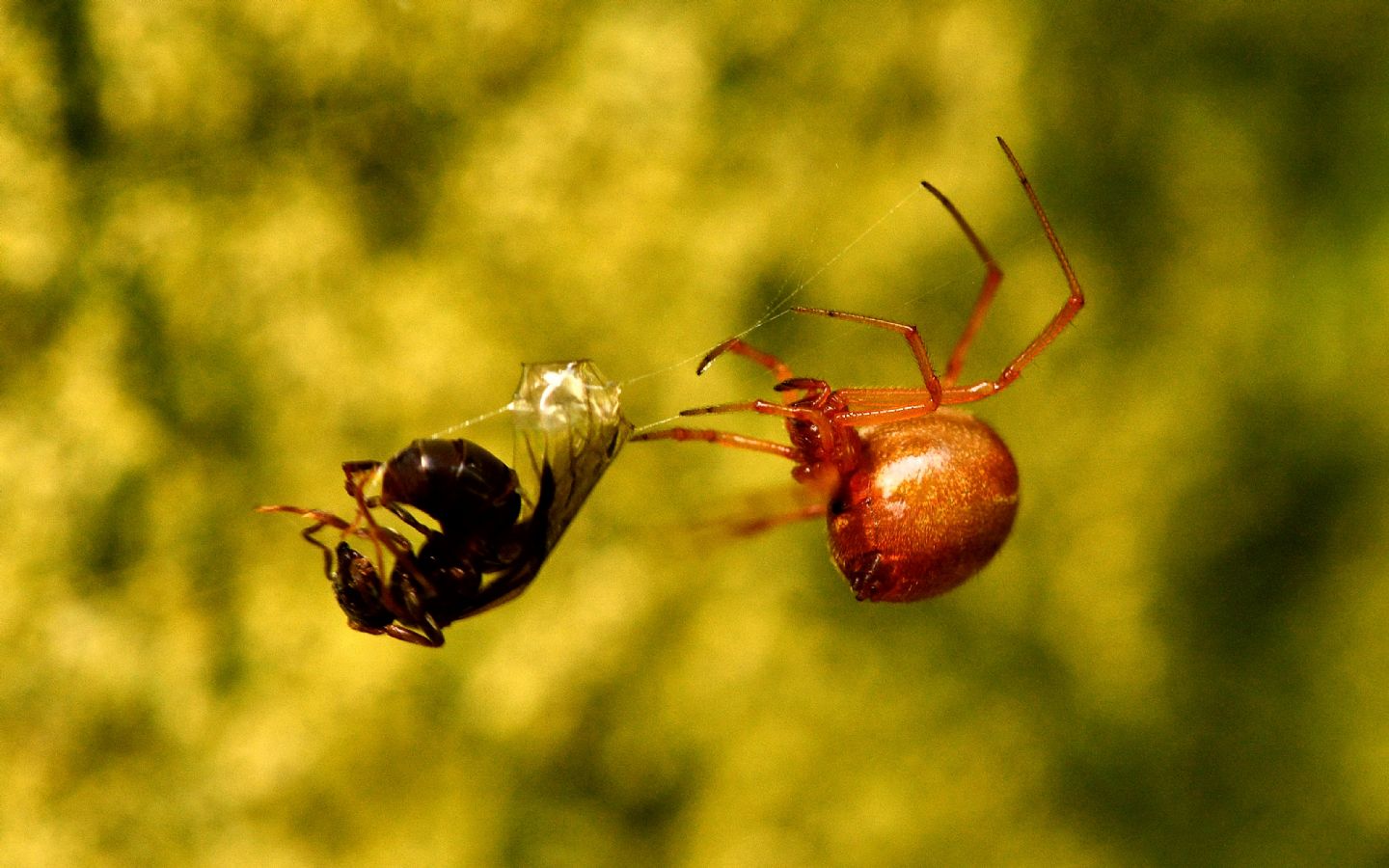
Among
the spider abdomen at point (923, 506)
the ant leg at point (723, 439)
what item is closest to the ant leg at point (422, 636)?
the ant leg at point (723, 439)

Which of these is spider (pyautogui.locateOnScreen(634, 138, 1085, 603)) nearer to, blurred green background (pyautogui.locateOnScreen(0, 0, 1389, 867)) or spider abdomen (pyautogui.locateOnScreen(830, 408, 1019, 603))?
spider abdomen (pyautogui.locateOnScreen(830, 408, 1019, 603))

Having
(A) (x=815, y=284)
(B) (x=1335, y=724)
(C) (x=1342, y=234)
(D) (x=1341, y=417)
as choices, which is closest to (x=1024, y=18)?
(A) (x=815, y=284)

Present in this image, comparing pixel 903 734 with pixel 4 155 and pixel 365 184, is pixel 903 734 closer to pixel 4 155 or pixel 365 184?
pixel 365 184

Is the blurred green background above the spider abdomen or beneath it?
above

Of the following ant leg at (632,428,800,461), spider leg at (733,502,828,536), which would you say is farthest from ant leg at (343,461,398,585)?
spider leg at (733,502,828,536)

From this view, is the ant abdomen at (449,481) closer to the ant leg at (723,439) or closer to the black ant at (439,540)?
the black ant at (439,540)
